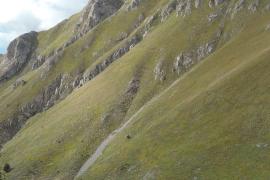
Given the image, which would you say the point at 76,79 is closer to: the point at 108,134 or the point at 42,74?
the point at 42,74

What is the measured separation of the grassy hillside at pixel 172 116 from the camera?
208 ft

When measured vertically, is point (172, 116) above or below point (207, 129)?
above

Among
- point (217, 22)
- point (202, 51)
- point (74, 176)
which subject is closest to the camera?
point (74, 176)

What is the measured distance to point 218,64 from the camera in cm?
9562

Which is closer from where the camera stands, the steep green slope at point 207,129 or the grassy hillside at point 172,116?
the steep green slope at point 207,129

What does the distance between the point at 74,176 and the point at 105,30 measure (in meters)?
116

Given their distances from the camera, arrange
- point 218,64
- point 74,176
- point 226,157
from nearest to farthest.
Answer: point 226,157
point 74,176
point 218,64

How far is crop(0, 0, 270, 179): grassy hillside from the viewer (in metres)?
63.5

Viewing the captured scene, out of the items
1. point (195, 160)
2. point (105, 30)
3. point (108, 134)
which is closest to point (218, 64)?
point (108, 134)

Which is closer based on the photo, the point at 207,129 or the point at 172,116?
the point at 207,129

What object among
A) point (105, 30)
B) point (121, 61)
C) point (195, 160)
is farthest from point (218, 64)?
point (105, 30)

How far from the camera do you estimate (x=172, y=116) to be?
81.8 metres

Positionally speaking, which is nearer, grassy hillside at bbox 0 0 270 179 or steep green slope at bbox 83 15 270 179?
steep green slope at bbox 83 15 270 179

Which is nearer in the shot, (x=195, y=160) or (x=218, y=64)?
(x=195, y=160)
